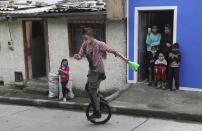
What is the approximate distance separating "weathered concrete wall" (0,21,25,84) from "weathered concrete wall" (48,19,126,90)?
4.42 feet

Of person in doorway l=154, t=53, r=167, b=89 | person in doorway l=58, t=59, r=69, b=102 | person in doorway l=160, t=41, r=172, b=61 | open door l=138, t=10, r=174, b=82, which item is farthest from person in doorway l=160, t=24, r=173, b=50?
person in doorway l=58, t=59, r=69, b=102

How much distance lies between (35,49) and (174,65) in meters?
5.74

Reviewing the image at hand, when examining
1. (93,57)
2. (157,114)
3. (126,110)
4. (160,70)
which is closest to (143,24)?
(160,70)

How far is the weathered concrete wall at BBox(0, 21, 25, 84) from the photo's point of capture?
1097 centimetres

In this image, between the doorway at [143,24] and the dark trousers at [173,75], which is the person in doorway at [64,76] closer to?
the doorway at [143,24]

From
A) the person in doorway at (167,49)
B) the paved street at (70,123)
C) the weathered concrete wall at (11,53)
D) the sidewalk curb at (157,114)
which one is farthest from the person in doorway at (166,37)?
the weathered concrete wall at (11,53)

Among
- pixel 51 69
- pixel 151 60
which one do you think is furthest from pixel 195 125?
pixel 51 69

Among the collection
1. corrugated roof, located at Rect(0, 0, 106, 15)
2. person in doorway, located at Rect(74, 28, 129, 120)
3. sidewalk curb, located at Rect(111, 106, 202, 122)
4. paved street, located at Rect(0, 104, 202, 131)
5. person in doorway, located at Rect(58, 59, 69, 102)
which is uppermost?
corrugated roof, located at Rect(0, 0, 106, 15)

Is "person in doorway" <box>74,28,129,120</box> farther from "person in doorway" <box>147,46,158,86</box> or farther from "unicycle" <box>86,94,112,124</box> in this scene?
"person in doorway" <box>147,46,158,86</box>

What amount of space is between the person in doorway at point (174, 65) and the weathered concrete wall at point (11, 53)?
5627 mm

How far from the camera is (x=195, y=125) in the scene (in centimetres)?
622

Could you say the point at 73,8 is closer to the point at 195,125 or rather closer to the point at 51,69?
the point at 51,69

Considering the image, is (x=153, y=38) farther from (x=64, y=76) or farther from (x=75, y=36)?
Answer: (x=64, y=76)

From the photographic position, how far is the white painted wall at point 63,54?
9102 mm
